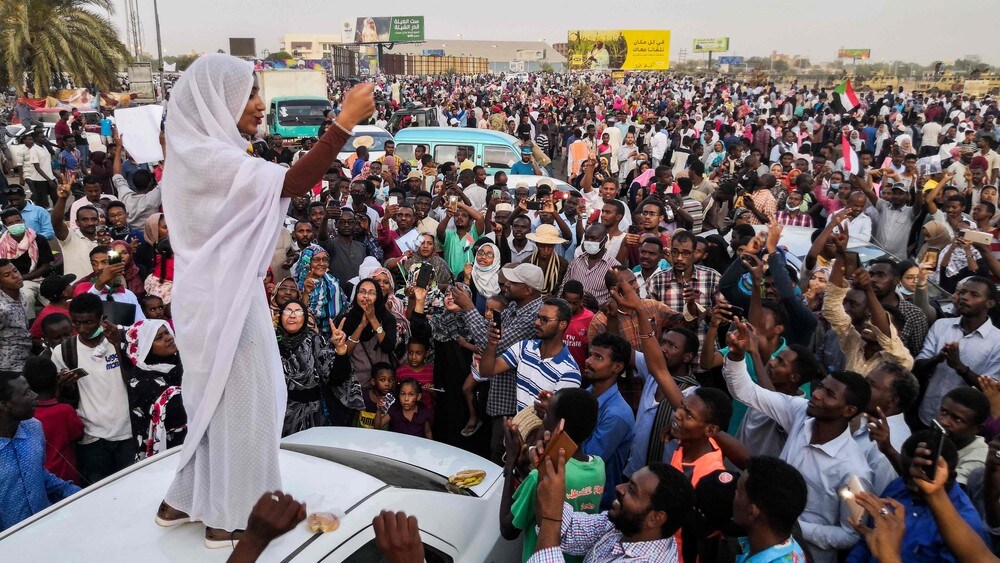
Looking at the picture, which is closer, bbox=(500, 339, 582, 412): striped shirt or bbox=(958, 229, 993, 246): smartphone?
bbox=(500, 339, 582, 412): striped shirt

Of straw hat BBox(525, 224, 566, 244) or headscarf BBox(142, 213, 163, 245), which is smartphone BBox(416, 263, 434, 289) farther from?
headscarf BBox(142, 213, 163, 245)

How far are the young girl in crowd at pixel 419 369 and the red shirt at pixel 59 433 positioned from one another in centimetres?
208

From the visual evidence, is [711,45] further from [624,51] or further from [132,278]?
[132,278]

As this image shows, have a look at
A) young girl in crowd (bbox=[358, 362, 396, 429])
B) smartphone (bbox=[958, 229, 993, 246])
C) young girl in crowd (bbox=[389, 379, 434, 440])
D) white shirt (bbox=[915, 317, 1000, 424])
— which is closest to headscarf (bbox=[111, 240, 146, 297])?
young girl in crowd (bbox=[358, 362, 396, 429])

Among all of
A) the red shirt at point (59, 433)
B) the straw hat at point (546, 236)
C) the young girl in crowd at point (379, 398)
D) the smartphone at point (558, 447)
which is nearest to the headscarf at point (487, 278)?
the straw hat at point (546, 236)

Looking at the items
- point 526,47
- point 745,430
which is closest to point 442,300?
point 745,430

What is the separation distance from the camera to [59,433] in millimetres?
4027

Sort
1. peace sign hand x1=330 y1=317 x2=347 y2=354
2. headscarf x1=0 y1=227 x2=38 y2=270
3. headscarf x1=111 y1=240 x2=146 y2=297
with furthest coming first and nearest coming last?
headscarf x1=0 y1=227 x2=38 y2=270, headscarf x1=111 y1=240 x2=146 y2=297, peace sign hand x1=330 y1=317 x2=347 y2=354

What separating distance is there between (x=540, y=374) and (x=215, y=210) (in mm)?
2384

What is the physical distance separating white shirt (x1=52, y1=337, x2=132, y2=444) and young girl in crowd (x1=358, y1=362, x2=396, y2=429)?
1.49m

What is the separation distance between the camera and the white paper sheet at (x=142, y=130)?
766 centimetres

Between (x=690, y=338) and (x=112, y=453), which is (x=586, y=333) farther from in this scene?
(x=112, y=453)

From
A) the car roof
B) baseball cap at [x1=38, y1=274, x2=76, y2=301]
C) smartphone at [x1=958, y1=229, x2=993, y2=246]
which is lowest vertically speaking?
baseball cap at [x1=38, y1=274, x2=76, y2=301]

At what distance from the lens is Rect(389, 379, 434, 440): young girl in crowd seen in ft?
16.7
